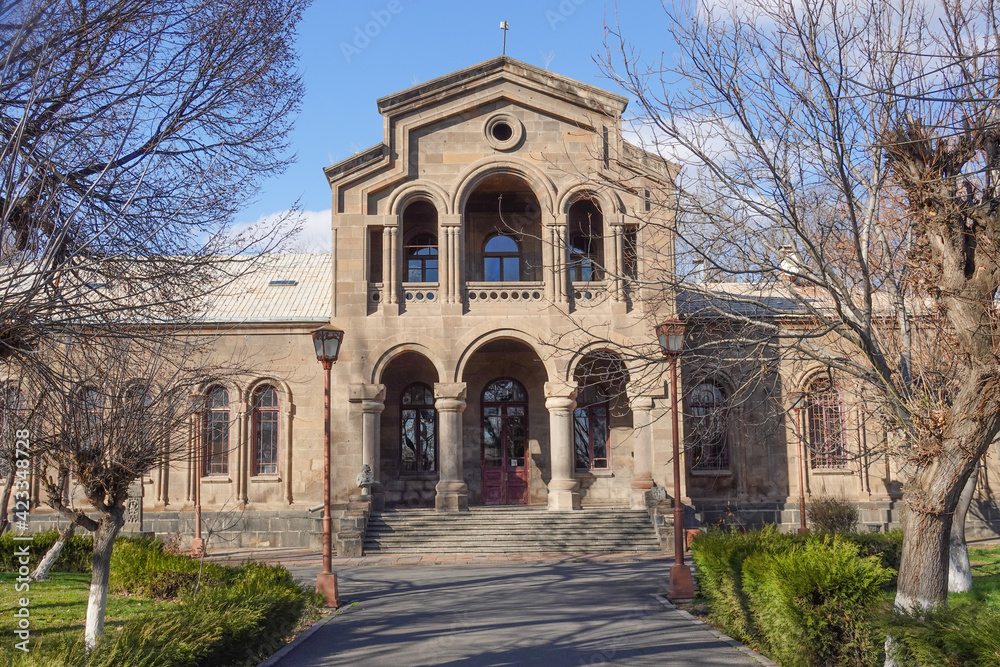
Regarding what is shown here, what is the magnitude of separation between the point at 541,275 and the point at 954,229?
1647 centimetres

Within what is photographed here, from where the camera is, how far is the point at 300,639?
11398 mm

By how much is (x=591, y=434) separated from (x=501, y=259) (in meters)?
5.84

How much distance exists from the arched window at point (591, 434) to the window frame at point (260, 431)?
8.52 metres

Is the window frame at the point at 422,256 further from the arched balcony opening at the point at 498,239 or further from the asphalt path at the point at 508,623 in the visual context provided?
the asphalt path at the point at 508,623

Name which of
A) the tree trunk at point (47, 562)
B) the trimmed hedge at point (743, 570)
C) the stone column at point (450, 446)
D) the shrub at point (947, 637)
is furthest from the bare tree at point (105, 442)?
the stone column at point (450, 446)

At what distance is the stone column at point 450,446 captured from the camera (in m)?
22.5

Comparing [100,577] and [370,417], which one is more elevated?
[370,417]

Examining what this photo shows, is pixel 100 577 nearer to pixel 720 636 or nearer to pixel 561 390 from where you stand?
pixel 720 636

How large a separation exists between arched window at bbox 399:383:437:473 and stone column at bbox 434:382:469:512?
8.58ft

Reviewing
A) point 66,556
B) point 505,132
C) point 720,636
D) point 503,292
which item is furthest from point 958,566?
point 66,556

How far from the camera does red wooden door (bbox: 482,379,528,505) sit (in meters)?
25.4

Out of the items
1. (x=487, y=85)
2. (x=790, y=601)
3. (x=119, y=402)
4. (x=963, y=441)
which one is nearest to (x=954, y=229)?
(x=963, y=441)

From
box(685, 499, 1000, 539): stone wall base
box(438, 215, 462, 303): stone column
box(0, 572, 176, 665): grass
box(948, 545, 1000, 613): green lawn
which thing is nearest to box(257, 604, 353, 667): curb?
box(0, 572, 176, 665): grass

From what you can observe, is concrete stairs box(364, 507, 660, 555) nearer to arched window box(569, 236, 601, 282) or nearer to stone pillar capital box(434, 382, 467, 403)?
stone pillar capital box(434, 382, 467, 403)
